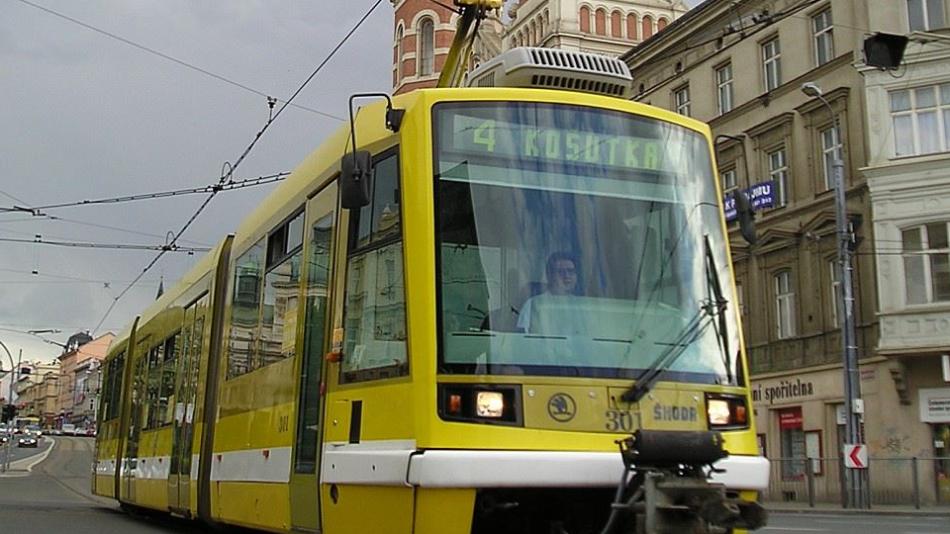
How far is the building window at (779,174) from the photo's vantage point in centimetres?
3275

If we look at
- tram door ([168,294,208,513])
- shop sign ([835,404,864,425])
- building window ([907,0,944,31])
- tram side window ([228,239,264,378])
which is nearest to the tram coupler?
tram side window ([228,239,264,378])

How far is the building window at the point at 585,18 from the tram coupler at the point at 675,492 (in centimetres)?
5420

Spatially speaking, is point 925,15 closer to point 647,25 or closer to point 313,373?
point 313,373

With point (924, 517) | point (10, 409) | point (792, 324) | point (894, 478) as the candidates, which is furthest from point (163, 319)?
point (10, 409)

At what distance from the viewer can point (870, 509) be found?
2475 centimetres

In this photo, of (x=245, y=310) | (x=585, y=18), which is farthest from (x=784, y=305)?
(x=585, y=18)

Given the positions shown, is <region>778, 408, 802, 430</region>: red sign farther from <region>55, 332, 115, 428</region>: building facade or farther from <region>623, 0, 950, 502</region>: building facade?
<region>55, 332, 115, 428</region>: building facade

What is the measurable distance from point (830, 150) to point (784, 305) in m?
4.71

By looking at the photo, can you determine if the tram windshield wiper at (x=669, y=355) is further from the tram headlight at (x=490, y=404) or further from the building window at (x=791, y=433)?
the building window at (x=791, y=433)

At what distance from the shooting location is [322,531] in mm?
7297

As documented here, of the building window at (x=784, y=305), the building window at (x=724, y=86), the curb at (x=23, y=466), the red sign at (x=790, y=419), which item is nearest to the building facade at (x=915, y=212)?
the red sign at (x=790, y=419)

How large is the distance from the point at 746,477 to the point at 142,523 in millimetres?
11919

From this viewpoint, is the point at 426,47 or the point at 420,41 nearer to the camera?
the point at 420,41

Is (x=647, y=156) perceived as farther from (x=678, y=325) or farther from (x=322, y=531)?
(x=322, y=531)
